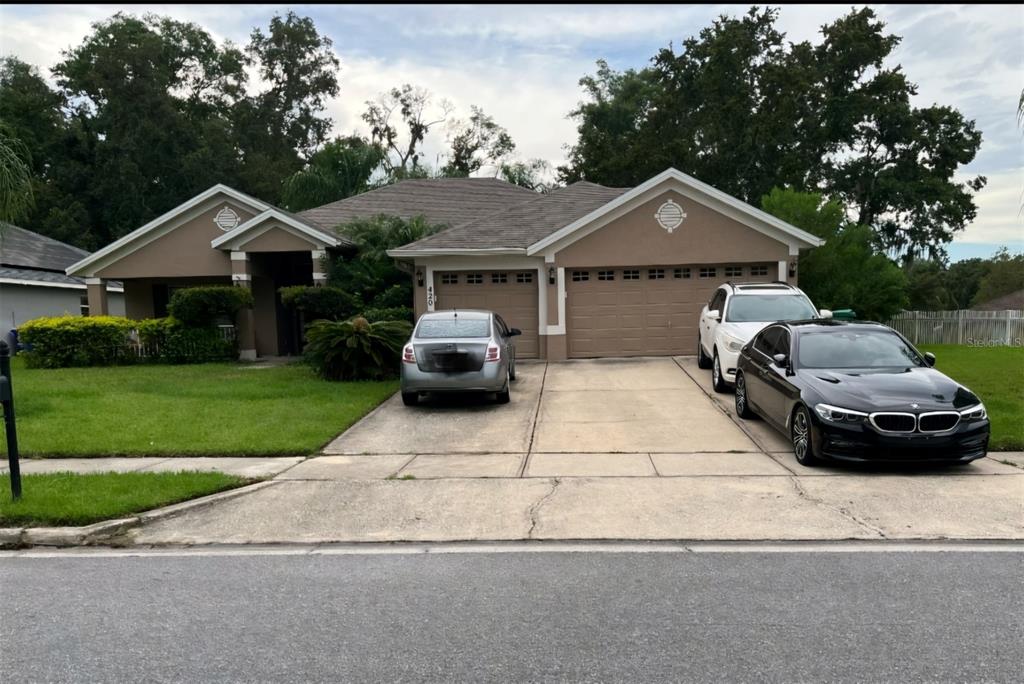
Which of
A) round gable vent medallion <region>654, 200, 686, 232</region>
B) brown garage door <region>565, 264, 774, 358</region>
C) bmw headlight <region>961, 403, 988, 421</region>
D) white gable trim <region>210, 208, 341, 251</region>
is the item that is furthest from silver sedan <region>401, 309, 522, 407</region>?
white gable trim <region>210, 208, 341, 251</region>

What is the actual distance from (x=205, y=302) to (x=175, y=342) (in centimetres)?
155

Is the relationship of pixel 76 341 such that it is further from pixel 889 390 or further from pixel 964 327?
pixel 964 327

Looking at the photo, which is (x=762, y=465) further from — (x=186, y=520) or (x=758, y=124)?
(x=758, y=124)

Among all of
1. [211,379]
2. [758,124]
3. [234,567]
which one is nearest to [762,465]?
[234,567]

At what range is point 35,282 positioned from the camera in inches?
1006

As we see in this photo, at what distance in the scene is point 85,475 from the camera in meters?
7.80

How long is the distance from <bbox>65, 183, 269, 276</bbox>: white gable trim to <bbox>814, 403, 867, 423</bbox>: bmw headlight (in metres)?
16.5

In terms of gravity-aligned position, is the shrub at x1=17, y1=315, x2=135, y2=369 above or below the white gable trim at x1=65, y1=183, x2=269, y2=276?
below

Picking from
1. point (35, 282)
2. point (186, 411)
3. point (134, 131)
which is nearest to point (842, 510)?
point (186, 411)

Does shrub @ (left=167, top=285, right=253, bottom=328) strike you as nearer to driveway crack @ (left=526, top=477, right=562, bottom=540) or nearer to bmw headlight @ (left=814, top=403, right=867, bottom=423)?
driveway crack @ (left=526, top=477, right=562, bottom=540)

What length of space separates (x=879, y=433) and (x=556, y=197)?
15.9m

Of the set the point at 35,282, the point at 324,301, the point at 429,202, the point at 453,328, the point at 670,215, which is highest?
the point at 429,202

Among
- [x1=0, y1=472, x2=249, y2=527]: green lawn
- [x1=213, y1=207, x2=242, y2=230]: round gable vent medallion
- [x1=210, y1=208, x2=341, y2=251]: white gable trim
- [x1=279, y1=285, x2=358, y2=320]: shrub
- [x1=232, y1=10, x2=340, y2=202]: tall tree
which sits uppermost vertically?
[x1=232, y1=10, x2=340, y2=202]: tall tree

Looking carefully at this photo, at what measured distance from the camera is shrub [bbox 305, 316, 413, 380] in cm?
1449
